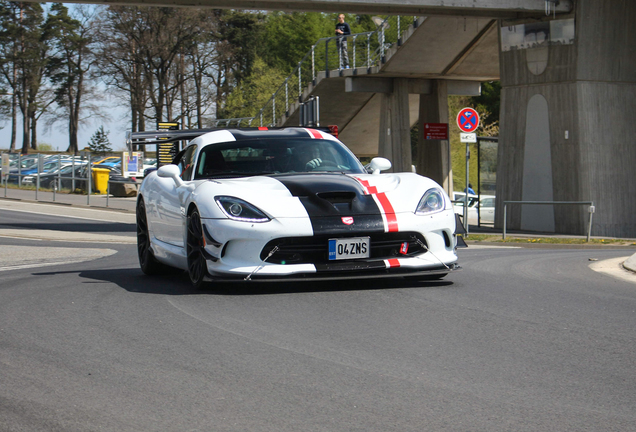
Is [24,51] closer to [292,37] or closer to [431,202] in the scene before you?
[292,37]

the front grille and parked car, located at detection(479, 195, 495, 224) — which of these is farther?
parked car, located at detection(479, 195, 495, 224)

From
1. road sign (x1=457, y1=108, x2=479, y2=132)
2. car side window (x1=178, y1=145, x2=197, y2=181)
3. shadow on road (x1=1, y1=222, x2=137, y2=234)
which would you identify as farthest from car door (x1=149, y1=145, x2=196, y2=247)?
road sign (x1=457, y1=108, x2=479, y2=132)

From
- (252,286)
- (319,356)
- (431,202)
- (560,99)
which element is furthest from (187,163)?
(560,99)

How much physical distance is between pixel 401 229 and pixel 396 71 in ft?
90.6

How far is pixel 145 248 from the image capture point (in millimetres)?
9430

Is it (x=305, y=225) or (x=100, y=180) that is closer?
(x=305, y=225)

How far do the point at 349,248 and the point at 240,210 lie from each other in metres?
0.94

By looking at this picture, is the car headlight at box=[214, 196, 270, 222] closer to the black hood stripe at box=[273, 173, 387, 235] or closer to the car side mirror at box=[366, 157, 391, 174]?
the black hood stripe at box=[273, 173, 387, 235]

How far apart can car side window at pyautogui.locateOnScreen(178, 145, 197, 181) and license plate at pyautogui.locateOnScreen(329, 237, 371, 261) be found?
211cm

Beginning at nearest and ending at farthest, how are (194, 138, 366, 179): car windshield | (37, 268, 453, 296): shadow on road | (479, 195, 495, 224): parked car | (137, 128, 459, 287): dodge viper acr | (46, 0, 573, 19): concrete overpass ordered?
1. (137, 128, 459, 287): dodge viper acr
2. (37, 268, 453, 296): shadow on road
3. (194, 138, 366, 179): car windshield
4. (46, 0, 573, 19): concrete overpass
5. (479, 195, 495, 224): parked car

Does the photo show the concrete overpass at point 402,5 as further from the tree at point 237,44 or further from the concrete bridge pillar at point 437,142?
the tree at point 237,44

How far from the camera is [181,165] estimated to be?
9562 mm

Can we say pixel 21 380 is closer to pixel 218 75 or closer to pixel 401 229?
pixel 401 229

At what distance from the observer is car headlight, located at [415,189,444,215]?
24.7ft
